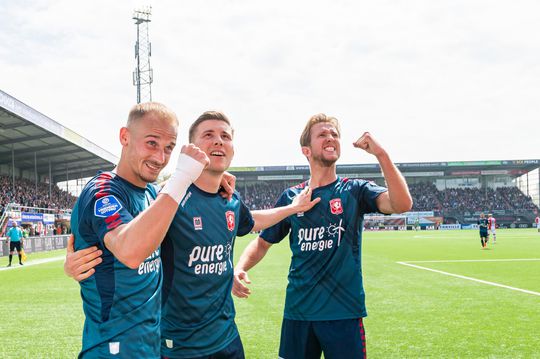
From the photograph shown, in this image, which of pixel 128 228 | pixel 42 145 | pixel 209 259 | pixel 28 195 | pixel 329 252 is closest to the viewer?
pixel 128 228

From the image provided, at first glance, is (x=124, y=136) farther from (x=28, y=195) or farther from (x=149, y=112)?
(x=28, y=195)

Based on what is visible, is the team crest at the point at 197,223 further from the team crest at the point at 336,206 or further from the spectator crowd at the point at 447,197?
the spectator crowd at the point at 447,197

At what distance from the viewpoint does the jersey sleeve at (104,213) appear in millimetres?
2184

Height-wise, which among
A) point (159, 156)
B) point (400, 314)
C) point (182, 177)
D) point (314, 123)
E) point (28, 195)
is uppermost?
point (28, 195)

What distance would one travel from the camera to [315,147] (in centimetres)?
362

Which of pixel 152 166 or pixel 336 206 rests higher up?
pixel 152 166

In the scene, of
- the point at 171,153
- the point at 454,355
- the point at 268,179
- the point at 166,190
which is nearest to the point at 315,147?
the point at 171,153

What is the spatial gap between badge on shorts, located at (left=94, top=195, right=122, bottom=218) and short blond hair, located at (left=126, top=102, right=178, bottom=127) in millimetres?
433

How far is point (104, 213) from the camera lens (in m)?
2.21

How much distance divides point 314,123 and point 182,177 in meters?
1.75

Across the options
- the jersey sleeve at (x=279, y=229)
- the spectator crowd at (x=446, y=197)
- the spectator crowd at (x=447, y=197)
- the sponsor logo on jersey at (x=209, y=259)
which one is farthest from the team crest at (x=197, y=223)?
the spectator crowd at (x=447, y=197)

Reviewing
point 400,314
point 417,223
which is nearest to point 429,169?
point 417,223

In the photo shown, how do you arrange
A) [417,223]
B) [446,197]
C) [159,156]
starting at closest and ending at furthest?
1. [159,156]
2. [417,223]
3. [446,197]

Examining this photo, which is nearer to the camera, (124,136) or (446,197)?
(124,136)
